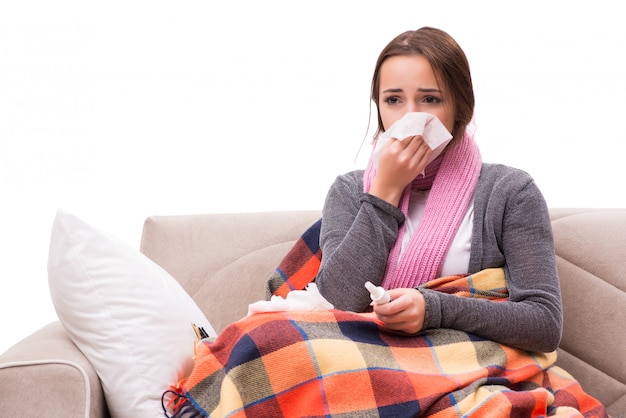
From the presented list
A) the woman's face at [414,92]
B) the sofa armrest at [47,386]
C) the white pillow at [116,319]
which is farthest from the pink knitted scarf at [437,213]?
the sofa armrest at [47,386]

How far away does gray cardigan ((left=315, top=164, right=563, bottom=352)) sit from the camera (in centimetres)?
168

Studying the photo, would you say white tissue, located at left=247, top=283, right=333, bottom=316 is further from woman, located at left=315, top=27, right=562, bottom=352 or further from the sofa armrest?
the sofa armrest

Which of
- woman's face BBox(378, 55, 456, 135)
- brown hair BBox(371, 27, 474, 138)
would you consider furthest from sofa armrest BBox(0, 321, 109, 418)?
brown hair BBox(371, 27, 474, 138)

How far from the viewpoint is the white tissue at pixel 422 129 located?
184cm

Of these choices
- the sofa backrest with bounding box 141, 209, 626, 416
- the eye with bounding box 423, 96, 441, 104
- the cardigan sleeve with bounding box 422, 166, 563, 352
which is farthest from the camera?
the sofa backrest with bounding box 141, 209, 626, 416

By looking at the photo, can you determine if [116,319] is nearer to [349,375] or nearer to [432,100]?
[349,375]

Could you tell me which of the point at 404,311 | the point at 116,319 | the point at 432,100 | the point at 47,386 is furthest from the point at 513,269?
the point at 47,386

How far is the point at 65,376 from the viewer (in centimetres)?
148

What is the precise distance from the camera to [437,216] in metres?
1.89

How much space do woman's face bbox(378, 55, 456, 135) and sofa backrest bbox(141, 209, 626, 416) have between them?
52 cm

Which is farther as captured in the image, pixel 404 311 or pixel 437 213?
pixel 437 213

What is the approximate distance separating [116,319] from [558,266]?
119 centimetres

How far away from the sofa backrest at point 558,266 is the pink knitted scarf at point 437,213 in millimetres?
386

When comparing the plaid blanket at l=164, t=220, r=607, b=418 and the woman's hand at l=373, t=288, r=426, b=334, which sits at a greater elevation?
the woman's hand at l=373, t=288, r=426, b=334
